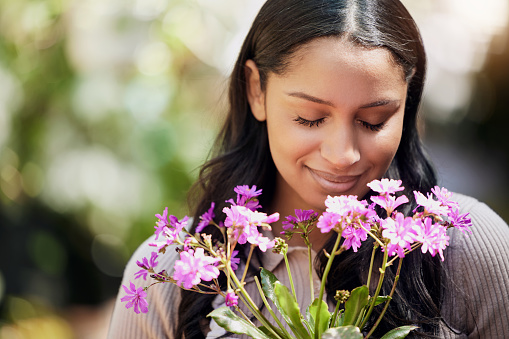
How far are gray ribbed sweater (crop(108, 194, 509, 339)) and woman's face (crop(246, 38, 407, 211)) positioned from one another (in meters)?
0.27

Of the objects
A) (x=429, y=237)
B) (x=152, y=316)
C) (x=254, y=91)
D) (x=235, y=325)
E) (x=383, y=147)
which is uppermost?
(x=254, y=91)

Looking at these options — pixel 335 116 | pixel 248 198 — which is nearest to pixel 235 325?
pixel 248 198

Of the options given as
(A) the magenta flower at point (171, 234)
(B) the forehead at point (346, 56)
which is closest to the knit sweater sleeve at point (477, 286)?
(B) the forehead at point (346, 56)

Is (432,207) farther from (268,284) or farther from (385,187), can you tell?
(268,284)

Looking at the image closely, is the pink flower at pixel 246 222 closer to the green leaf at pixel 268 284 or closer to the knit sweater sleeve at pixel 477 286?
the green leaf at pixel 268 284

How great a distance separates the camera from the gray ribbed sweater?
4.31 feet

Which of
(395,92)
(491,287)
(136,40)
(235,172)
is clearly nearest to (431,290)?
(491,287)

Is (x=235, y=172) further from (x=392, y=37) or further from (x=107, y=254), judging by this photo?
(x=107, y=254)

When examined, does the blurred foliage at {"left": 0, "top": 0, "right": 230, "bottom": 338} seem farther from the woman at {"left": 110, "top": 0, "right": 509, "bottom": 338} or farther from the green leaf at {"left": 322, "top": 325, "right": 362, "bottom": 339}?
the green leaf at {"left": 322, "top": 325, "right": 362, "bottom": 339}

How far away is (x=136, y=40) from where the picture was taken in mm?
3174

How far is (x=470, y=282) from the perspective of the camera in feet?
4.39

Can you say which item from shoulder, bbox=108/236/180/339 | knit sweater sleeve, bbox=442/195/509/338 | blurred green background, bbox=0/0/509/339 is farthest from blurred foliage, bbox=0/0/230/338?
knit sweater sleeve, bbox=442/195/509/338

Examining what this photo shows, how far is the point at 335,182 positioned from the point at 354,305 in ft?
1.09

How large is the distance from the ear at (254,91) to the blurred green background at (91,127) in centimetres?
159
